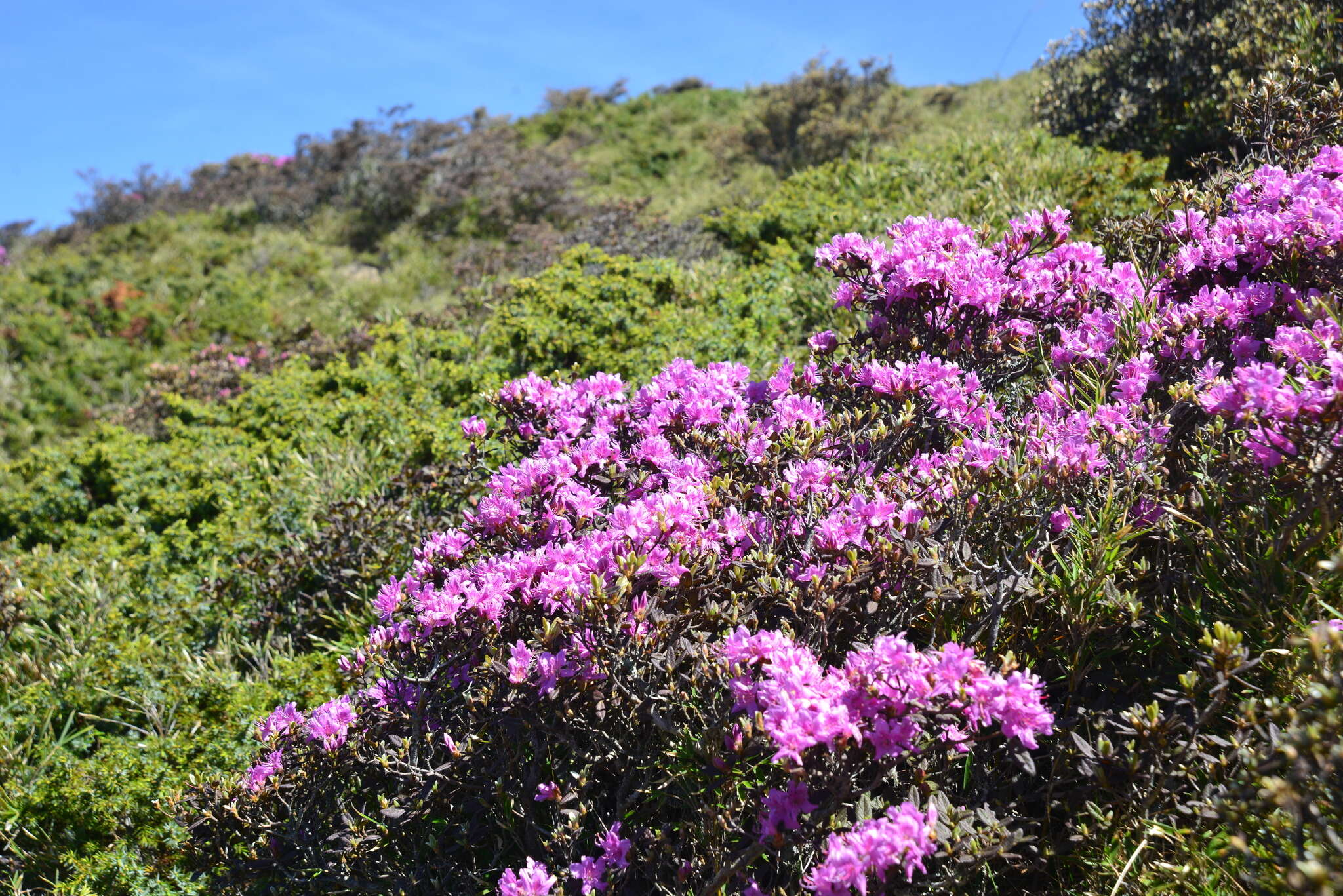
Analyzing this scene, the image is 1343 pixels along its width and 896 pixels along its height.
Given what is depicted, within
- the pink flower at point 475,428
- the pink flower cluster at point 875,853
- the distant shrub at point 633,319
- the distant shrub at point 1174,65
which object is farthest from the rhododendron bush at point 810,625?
the distant shrub at point 1174,65

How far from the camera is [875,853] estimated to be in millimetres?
1669

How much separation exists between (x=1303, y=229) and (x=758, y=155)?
547 inches

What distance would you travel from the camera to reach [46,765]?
384 centimetres

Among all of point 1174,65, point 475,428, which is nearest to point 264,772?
point 475,428

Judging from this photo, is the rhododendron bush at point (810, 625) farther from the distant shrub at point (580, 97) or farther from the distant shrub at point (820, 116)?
the distant shrub at point (580, 97)

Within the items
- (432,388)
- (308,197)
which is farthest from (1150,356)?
(308,197)

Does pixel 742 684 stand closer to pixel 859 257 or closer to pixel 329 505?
pixel 859 257

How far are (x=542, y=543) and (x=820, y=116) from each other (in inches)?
535

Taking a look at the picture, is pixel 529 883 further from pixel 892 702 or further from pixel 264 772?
pixel 264 772

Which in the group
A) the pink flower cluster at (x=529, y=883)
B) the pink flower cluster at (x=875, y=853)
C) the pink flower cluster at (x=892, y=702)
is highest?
the pink flower cluster at (x=892, y=702)

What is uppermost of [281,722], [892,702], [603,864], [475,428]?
[475,428]

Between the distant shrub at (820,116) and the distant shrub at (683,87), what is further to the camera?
the distant shrub at (683,87)

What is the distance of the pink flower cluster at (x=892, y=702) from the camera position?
68.7 inches

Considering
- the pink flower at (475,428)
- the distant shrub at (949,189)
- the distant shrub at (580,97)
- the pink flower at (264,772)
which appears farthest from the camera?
the distant shrub at (580,97)
